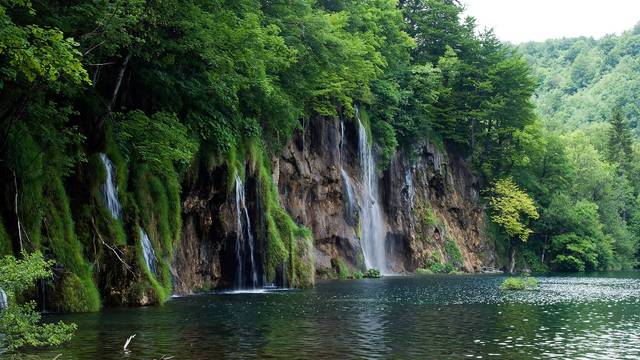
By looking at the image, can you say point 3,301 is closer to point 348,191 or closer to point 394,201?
point 348,191

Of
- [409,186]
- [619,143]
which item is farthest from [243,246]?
[619,143]

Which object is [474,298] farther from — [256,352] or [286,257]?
[256,352]

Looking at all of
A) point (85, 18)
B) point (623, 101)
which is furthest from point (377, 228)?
point (623, 101)

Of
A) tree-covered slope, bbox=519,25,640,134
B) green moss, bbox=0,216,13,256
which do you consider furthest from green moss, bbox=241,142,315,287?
tree-covered slope, bbox=519,25,640,134

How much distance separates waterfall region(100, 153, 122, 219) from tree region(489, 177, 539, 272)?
A: 168ft

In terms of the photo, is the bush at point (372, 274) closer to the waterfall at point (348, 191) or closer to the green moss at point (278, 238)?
the waterfall at point (348, 191)

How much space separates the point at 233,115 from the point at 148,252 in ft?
30.5

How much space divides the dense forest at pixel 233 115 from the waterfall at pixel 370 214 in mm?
1530

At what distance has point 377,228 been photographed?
57.5 meters

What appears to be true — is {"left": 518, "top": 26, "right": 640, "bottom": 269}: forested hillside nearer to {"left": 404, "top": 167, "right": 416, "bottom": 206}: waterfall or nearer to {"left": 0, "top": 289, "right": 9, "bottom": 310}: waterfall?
{"left": 404, "top": 167, "right": 416, "bottom": 206}: waterfall

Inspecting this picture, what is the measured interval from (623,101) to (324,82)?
455 feet

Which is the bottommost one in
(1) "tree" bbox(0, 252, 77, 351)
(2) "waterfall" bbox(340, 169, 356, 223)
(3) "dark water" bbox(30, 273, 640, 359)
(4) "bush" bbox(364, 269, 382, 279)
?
(3) "dark water" bbox(30, 273, 640, 359)

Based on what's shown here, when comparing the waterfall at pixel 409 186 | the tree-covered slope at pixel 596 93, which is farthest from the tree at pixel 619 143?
the waterfall at pixel 409 186

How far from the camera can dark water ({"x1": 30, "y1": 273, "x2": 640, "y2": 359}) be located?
1496 centimetres
